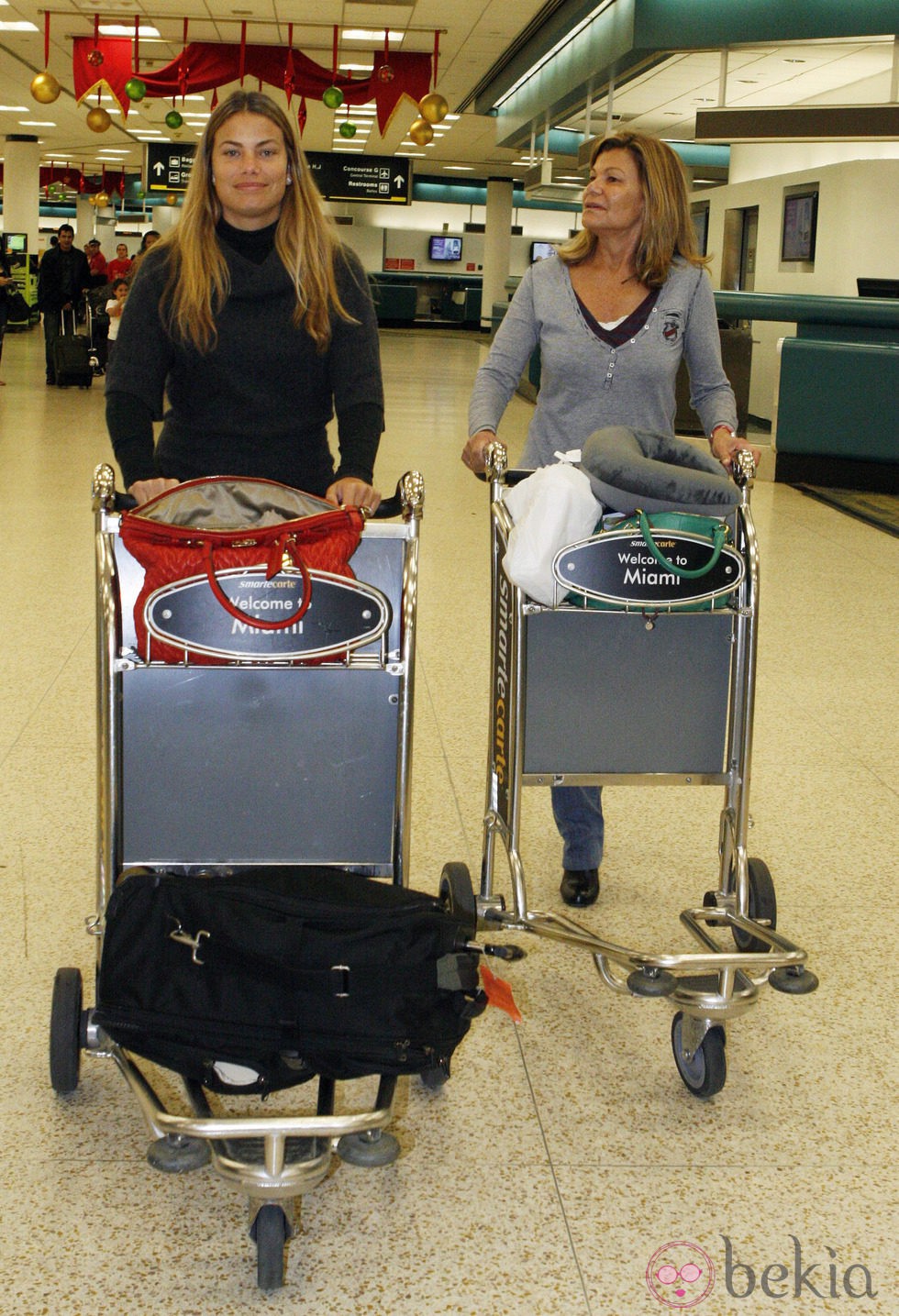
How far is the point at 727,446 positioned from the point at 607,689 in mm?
498

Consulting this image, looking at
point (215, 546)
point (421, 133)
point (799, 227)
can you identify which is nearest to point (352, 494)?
point (215, 546)

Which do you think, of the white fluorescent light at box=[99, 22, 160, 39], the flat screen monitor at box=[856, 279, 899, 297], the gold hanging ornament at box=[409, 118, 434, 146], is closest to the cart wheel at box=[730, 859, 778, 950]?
the flat screen monitor at box=[856, 279, 899, 297]

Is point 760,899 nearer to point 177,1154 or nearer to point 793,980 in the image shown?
point 793,980

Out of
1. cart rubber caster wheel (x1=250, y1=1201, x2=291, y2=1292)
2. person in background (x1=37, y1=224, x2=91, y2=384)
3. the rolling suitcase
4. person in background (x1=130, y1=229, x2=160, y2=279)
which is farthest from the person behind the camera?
person in background (x1=37, y1=224, x2=91, y2=384)

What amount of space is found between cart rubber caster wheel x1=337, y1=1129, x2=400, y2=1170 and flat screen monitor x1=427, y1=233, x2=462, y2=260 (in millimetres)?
36970

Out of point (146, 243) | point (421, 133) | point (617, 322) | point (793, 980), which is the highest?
point (421, 133)

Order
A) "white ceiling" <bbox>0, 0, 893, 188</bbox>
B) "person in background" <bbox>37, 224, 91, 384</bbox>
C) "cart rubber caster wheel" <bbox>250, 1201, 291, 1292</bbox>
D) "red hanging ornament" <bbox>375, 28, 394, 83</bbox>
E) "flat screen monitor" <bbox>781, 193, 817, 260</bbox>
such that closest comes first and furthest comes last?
"cart rubber caster wheel" <bbox>250, 1201, 291, 1292</bbox>
"white ceiling" <bbox>0, 0, 893, 188</bbox>
"red hanging ornament" <bbox>375, 28, 394, 83</bbox>
"flat screen monitor" <bbox>781, 193, 817, 260</bbox>
"person in background" <bbox>37, 224, 91, 384</bbox>

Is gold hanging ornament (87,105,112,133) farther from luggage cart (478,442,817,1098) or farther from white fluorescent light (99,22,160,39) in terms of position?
luggage cart (478,442,817,1098)

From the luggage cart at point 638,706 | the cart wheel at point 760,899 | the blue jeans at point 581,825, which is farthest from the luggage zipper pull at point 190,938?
the blue jeans at point 581,825

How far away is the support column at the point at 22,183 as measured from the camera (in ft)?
83.1

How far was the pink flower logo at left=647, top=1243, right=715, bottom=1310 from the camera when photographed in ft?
5.23

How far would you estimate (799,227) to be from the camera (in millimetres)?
13719

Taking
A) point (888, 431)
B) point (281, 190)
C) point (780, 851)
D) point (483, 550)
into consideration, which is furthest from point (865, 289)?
point (281, 190)

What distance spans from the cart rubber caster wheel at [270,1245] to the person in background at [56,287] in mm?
13319
